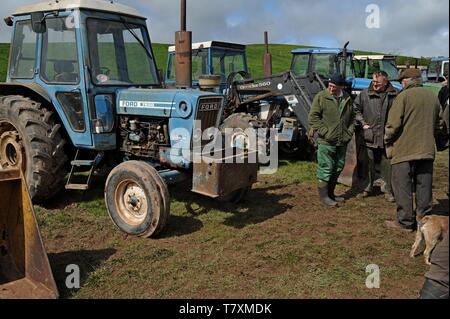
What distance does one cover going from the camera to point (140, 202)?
4.76m

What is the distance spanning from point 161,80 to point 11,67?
77.6 inches

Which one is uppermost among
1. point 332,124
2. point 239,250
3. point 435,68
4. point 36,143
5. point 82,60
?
point 435,68

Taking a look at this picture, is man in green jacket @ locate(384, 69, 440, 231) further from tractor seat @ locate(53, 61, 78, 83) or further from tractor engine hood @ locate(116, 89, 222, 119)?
tractor seat @ locate(53, 61, 78, 83)

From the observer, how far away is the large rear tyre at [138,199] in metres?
4.52

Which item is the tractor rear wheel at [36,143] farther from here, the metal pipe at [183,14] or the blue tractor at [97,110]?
the metal pipe at [183,14]

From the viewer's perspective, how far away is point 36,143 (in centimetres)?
526

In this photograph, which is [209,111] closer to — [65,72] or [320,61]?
[65,72]

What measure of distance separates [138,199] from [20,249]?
1309mm

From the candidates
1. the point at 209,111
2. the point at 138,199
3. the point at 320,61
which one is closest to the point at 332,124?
the point at 209,111

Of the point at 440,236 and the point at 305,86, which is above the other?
the point at 305,86

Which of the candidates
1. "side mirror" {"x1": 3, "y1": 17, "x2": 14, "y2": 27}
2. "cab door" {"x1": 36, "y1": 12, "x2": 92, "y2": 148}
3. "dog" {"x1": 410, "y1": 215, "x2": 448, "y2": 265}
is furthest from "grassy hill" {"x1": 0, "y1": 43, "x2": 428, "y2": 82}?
"dog" {"x1": 410, "y1": 215, "x2": 448, "y2": 265}

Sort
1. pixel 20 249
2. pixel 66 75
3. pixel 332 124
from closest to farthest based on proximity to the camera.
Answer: pixel 20 249
pixel 66 75
pixel 332 124
